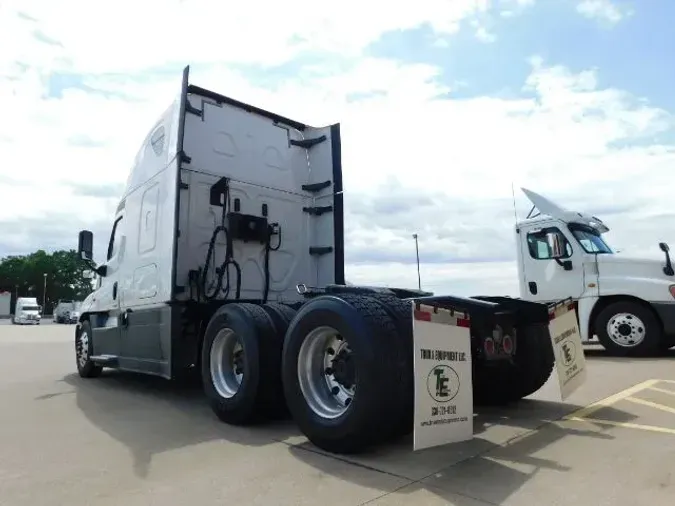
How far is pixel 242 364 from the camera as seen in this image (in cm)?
508

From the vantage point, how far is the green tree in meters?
87.7

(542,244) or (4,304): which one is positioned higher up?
(542,244)

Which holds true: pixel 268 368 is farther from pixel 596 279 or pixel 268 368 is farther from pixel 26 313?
pixel 26 313

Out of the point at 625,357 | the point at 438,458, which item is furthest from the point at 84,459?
the point at 625,357

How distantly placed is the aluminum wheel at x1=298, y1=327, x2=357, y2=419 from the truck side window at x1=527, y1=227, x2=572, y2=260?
23.6 ft

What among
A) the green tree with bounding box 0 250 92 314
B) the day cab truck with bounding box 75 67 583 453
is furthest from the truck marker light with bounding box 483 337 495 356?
the green tree with bounding box 0 250 92 314

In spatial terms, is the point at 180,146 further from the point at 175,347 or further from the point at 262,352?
the point at 262,352

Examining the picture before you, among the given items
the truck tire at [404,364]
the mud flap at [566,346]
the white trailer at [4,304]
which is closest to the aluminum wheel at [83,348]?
the truck tire at [404,364]

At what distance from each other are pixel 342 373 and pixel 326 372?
20cm

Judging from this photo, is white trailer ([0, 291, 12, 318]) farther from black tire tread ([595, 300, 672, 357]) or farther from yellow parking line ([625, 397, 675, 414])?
yellow parking line ([625, 397, 675, 414])

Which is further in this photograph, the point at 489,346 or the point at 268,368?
the point at 268,368

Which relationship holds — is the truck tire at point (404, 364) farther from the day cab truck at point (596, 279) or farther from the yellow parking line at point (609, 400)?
the day cab truck at point (596, 279)

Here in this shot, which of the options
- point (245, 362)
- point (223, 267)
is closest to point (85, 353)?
point (223, 267)

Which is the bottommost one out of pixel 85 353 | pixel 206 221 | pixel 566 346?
pixel 85 353
